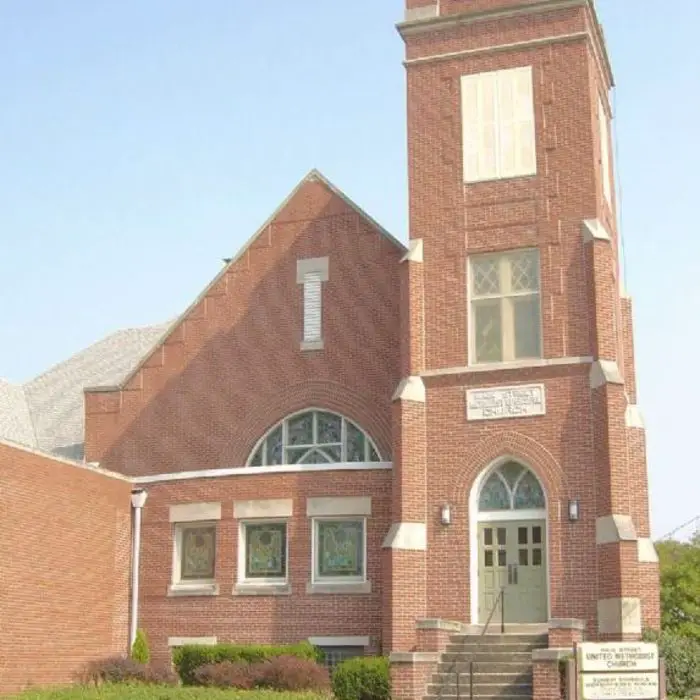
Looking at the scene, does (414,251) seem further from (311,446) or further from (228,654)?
(228,654)

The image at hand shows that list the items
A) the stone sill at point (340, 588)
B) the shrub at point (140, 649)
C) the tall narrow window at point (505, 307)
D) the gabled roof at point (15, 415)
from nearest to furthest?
the tall narrow window at point (505, 307), the stone sill at point (340, 588), the shrub at point (140, 649), the gabled roof at point (15, 415)

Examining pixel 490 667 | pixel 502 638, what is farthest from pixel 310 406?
pixel 490 667

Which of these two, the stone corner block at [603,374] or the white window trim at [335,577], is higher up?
the stone corner block at [603,374]

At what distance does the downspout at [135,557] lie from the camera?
2642 cm

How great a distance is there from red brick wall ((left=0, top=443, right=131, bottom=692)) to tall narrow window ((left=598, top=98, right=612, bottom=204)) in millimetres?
12333

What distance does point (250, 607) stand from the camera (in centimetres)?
2558

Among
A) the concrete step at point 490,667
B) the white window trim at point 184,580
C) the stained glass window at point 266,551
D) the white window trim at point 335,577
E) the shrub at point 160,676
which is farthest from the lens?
the white window trim at point 184,580

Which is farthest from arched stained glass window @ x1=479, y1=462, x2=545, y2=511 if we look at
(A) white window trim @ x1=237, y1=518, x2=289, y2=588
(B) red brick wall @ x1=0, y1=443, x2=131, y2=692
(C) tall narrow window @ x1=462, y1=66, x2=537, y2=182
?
(B) red brick wall @ x1=0, y1=443, x2=131, y2=692

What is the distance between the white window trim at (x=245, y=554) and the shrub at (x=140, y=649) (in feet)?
7.51

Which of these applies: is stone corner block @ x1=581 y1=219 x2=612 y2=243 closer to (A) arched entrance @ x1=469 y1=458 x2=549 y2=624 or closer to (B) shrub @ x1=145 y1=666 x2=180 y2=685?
(A) arched entrance @ x1=469 y1=458 x2=549 y2=624

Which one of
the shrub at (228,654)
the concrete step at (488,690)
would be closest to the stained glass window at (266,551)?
the shrub at (228,654)

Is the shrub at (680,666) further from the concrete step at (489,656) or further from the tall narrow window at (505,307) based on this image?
the tall narrow window at (505,307)

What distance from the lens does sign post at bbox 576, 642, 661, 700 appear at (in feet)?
56.0

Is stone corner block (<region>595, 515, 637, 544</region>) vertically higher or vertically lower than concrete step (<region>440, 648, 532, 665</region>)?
higher
